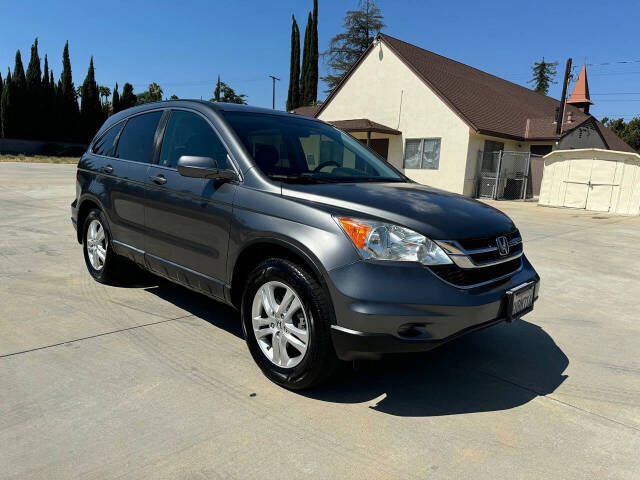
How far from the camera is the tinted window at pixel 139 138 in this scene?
426 centimetres

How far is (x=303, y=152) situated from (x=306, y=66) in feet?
129

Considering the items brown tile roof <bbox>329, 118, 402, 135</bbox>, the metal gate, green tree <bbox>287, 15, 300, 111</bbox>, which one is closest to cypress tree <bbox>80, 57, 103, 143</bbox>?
green tree <bbox>287, 15, 300, 111</bbox>

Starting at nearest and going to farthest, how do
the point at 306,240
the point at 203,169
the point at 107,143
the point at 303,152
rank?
1. the point at 306,240
2. the point at 203,169
3. the point at 303,152
4. the point at 107,143

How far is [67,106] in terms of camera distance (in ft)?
173

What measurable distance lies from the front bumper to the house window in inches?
776

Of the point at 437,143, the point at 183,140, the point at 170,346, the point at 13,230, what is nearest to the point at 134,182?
the point at 183,140

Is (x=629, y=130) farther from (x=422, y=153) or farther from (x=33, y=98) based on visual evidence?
(x=33, y=98)

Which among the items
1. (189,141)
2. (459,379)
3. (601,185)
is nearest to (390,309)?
(459,379)

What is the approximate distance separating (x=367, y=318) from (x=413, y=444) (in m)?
0.68

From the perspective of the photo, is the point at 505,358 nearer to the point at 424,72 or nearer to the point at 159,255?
the point at 159,255

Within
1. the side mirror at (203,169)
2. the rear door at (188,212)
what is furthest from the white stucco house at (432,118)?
the side mirror at (203,169)

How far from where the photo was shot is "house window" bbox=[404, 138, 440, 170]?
21.6m

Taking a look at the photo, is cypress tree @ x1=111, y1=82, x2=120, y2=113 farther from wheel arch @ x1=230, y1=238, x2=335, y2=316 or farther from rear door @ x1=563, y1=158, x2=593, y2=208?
wheel arch @ x1=230, y1=238, x2=335, y2=316

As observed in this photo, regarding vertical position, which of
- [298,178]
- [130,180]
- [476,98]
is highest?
[476,98]
